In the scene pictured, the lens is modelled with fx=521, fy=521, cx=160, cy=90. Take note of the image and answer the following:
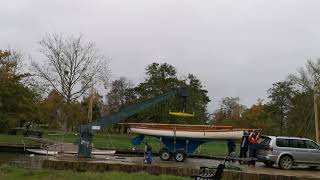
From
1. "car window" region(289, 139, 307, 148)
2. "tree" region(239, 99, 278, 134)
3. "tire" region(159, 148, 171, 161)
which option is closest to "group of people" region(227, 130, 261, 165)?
"car window" region(289, 139, 307, 148)

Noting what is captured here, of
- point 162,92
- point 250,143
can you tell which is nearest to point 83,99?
point 162,92

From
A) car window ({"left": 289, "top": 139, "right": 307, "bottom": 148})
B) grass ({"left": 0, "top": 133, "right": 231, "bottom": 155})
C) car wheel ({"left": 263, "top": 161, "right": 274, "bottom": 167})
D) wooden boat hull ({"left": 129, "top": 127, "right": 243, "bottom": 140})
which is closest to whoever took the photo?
car window ({"left": 289, "top": 139, "right": 307, "bottom": 148})

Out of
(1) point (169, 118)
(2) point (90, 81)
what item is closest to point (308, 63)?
(1) point (169, 118)

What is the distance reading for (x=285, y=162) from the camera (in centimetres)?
2617

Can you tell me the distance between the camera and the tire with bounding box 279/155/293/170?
26141mm

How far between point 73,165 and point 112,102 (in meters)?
70.5

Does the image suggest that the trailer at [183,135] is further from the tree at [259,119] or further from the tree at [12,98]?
the tree at [259,119]

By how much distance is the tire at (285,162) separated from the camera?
85.8ft

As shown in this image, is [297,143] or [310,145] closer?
[297,143]

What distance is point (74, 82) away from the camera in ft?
A: 221

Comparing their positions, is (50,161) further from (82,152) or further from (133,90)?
(133,90)

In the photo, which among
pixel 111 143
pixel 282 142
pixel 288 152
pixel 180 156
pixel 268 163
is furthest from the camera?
pixel 111 143

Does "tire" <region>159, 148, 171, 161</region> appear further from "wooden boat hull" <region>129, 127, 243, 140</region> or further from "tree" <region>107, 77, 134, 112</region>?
"tree" <region>107, 77, 134, 112</region>

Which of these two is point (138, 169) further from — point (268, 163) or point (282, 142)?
point (282, 142)
